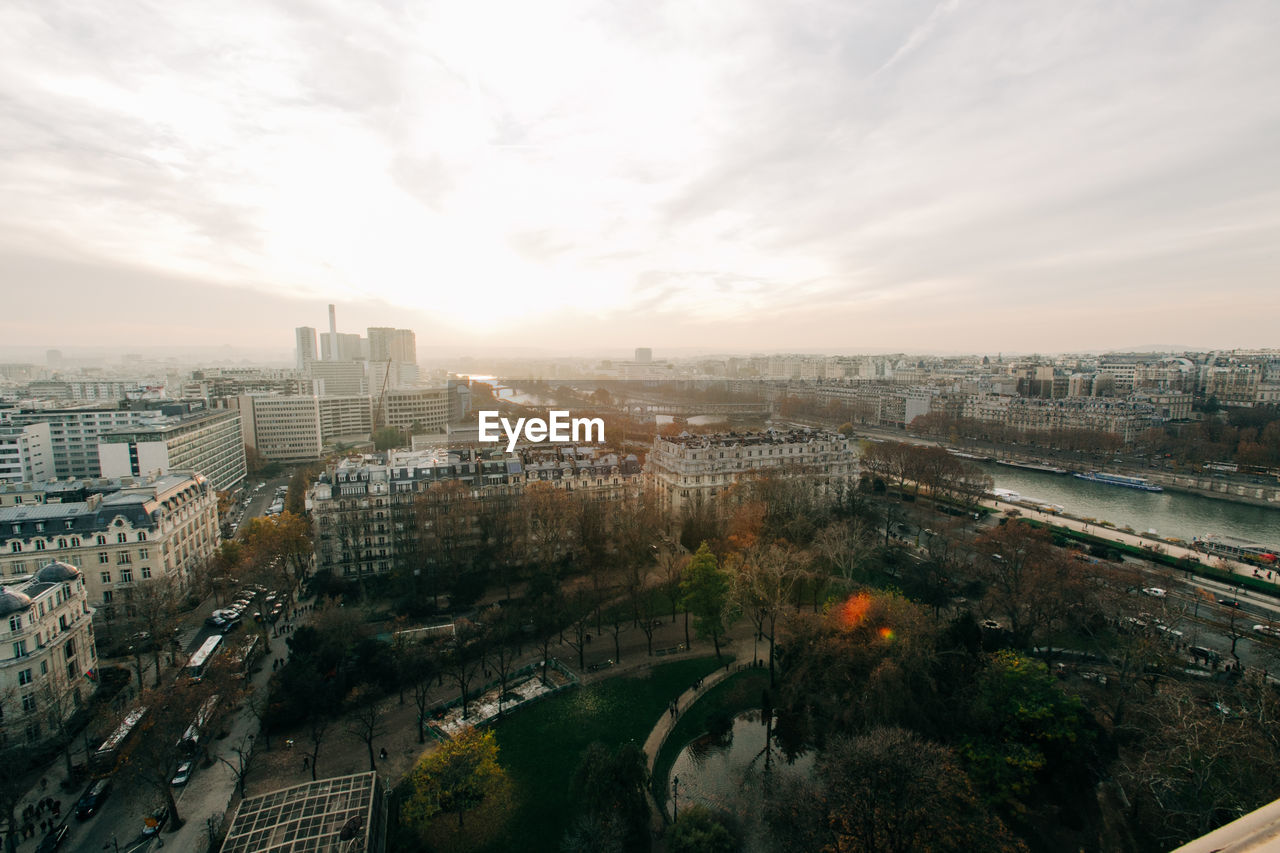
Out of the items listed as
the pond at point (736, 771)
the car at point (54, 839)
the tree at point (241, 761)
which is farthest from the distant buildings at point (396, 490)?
the pond at point (736, 771)

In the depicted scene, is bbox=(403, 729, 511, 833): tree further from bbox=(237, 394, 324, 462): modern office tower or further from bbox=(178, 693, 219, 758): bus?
bbox=(237, 394, 324, 462): modern office tower

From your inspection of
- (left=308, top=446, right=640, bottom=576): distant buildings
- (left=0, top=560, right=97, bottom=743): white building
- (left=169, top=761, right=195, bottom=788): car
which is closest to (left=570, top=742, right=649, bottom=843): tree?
(left=169, top=761, right=195, bottom=788): car

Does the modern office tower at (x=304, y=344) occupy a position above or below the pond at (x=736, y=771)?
above

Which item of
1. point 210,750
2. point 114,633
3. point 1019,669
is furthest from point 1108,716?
point 114,633

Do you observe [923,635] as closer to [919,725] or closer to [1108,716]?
[919,725]

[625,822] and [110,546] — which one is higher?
[110,546]

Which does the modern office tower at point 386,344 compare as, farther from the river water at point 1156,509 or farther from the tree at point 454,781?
the tree at point 454,781
